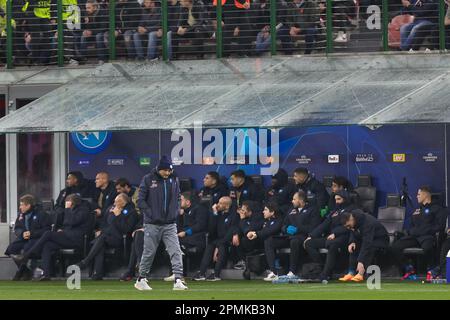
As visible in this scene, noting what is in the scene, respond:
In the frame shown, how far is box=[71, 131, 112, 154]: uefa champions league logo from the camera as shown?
29.2 metres

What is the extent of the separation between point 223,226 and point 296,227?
135 centimetres

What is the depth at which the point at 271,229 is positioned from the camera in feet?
85.5

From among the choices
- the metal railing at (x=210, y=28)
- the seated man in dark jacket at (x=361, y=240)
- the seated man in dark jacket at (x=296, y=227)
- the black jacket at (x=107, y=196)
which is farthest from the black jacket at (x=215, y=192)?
the seated man in dark jacket at (x=361, y=240)

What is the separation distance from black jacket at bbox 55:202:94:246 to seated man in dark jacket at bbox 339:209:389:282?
14.8 feet

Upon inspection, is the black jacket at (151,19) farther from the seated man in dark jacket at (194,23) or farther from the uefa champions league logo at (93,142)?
the uefa champions league logo at (93,142)

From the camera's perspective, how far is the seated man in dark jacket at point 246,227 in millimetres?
26239

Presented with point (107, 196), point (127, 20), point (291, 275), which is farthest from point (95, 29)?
point (291, 275)

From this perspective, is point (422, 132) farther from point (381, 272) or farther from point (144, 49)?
point (144, 49)

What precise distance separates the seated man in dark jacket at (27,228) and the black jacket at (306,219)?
14.4 feet

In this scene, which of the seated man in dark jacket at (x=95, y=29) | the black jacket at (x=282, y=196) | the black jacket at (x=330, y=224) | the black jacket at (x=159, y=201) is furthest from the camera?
the seated man in dark jacket at (x=95, y=29)
